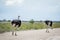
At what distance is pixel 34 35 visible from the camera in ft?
6.37

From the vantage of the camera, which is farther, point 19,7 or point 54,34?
point 54,34

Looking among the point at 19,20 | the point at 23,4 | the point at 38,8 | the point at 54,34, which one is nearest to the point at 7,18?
the point at 19,20

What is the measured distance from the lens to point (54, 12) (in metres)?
2.02

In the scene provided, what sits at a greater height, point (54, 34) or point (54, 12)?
point (54, 12)

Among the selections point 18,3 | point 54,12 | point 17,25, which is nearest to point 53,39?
point 54,12

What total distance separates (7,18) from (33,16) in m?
0.38

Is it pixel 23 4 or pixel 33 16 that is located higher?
pixel 23 4

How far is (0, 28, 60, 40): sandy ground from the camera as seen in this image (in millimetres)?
1832

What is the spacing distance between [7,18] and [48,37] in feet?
2.20

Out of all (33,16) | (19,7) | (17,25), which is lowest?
(17,25)

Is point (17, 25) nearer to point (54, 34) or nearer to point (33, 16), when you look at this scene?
point (33, 16)

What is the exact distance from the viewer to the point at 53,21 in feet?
6.63

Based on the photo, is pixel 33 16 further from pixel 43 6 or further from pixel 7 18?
pixel 7 18

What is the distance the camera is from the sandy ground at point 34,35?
6.01ft
